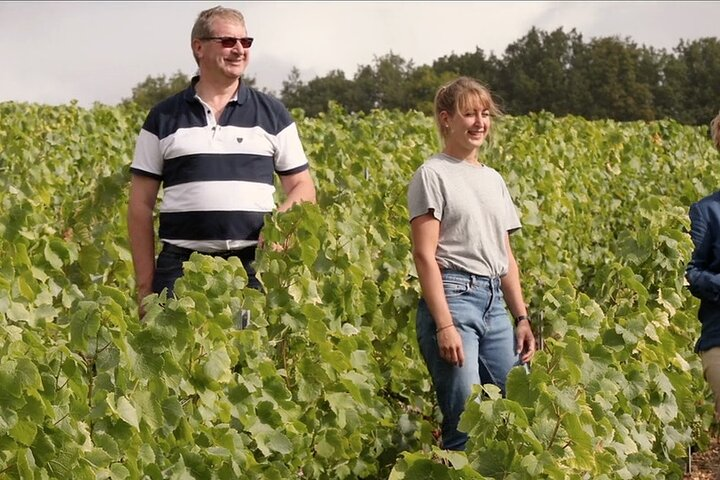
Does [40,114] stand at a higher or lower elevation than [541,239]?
higher

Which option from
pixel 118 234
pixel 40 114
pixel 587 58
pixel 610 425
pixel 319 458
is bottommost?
pixel 319 458

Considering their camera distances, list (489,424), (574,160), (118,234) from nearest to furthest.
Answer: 1. (489,424)
2. (118,234)
3. (574,160)

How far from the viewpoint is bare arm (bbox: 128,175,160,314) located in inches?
168

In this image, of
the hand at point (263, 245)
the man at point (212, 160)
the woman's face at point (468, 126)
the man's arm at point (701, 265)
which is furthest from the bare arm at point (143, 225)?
the man's arm at point (701, 265)

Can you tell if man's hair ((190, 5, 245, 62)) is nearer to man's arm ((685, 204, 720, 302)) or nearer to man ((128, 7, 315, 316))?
man ((128, 7, 315, 316))

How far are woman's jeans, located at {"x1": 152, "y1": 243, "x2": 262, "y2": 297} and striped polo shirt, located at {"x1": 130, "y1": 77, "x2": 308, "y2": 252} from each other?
40mm

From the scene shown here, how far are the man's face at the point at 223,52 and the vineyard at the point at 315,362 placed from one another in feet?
1.57

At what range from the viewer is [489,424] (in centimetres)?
325

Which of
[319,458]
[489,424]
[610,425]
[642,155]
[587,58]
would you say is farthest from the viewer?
Answer: [587,58]

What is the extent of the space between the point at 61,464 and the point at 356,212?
113 inches

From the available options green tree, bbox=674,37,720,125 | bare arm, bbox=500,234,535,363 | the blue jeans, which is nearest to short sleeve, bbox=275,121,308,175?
the blue jeans

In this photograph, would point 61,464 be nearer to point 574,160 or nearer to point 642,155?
point 574,160

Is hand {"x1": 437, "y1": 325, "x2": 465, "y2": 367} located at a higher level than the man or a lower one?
lower

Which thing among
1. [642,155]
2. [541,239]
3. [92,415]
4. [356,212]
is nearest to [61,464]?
[92,415]
